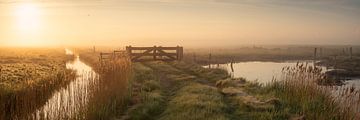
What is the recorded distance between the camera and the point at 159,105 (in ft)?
48.5

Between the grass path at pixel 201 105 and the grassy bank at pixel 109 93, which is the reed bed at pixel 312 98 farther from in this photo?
the grassy bank at pixel 109 93

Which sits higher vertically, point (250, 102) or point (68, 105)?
point (68, 105)

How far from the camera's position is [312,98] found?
14.2 meters

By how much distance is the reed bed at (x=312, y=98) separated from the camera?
12578 millimetres

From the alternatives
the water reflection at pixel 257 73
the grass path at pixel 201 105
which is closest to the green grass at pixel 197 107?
the grass path at pixel 201 105

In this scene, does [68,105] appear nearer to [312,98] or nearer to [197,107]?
[197,107]

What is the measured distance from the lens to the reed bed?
41.3ft

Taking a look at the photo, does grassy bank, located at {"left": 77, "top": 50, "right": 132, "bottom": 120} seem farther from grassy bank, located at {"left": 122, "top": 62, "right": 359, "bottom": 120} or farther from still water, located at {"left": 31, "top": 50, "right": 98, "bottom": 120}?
grassy bank, located at {"left": 122, "top": 62, "right": 359, "bottom": 120}

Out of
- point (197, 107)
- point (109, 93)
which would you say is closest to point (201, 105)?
point (197, 107)

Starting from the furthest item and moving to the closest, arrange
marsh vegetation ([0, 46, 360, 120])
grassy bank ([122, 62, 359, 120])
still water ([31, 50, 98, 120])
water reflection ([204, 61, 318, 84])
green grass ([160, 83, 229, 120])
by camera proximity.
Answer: water reflection ([204, 61, 318, 84])
grassy bank ([122, 62, 359, 120])
green grass ([160, 83, 229, 120])
marsh vegetation ([0, 46, 360, 120])
still water ([31, 50, 98, 120])

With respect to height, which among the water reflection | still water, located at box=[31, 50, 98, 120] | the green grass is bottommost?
the water reflection

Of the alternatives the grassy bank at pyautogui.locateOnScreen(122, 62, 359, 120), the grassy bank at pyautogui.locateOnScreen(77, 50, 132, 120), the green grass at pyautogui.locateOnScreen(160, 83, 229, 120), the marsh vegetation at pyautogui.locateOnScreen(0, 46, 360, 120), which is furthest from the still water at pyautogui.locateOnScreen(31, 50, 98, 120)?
the green grass at pyautogui.locateOnScreen(160, 83, 229, 120)

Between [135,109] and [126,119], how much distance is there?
1120mm

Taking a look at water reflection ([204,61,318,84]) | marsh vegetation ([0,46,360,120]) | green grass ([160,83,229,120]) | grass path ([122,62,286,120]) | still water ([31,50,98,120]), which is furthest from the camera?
water reflection ([204,61,318,84])
